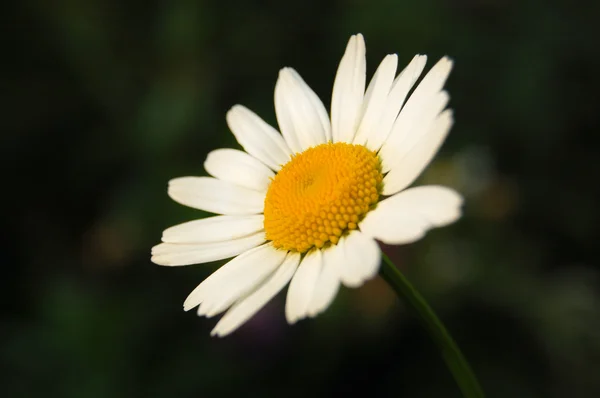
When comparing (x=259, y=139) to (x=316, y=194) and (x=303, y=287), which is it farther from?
(x=303, y=287)

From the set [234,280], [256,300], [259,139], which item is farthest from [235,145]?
[256,300]

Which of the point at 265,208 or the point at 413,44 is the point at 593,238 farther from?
the point at 265,208

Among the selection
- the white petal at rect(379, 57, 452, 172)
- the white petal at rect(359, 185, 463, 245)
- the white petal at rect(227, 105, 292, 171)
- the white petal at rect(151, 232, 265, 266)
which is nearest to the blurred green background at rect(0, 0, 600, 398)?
the white petal at rect(227, 105, 292, 171)

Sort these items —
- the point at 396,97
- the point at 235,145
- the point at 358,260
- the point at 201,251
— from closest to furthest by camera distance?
1. the point at 358,260
2. the point at 396,97
3. the point at 201,251
4. the point at 235,145

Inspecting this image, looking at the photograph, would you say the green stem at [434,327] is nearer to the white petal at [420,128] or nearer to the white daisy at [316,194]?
the white daisy at [316,194]

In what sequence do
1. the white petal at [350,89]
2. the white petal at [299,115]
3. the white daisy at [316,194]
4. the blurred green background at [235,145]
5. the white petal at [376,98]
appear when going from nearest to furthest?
the white daisy at [316,194], the white petal at [376,98], the white petal at [350,89], the white petal at [299,115], the blurred green background at [235,145]

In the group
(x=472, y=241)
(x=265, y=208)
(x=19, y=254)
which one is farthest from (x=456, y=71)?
(x=19, y=254)

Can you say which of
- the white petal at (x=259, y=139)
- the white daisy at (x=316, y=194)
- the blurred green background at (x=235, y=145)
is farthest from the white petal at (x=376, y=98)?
the blurred green background at (x=235, y=145)

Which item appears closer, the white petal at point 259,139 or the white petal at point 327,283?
the white petal at point 327,283

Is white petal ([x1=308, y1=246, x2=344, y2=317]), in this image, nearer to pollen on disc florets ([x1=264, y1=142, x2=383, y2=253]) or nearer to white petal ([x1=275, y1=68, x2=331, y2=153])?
pollen on disc florets ([x1=264, y1=142, x2=383, y2=253])
